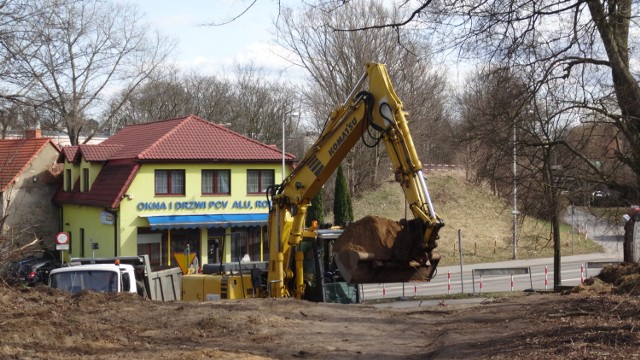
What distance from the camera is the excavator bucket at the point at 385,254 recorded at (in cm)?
1421

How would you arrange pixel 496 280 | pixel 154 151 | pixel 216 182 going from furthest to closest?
pixel 216 182 < pixel 154 151 < pixel 496 280

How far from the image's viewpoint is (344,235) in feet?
48.4

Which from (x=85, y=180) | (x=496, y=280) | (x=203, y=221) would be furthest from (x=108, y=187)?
(x=496, y=280)

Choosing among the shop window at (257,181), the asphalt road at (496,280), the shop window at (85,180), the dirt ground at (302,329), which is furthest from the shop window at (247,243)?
the dirt ground at (302,329)

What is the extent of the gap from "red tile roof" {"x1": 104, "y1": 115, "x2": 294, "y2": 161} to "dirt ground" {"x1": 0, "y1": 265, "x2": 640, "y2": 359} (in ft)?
82.2

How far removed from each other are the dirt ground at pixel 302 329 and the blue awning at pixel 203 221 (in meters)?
23.6

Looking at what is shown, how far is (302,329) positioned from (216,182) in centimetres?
2857

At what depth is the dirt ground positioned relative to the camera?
402 inches

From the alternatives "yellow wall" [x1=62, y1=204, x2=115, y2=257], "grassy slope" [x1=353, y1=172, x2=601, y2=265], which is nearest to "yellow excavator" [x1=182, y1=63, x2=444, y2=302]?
"yellow wall" [x1=62, y1=204, x2=115, y2=257]

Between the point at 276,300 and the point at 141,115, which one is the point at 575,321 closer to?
the point at 276,300

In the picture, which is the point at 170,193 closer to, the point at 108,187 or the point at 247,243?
the point at 108,187

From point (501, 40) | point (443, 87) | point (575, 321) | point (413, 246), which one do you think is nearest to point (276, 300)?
point (413, 246)

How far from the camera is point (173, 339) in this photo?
12188 millimetres

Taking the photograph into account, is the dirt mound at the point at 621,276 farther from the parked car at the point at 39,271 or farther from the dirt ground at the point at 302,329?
the parked car at the point at 39,271
